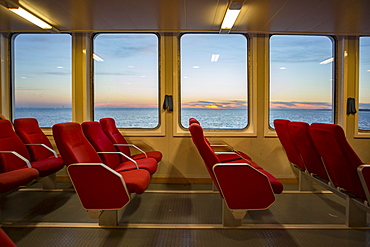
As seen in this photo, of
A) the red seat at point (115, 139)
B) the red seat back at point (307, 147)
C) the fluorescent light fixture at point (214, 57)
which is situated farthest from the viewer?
the fluorescent light fixture at point (214, 57)

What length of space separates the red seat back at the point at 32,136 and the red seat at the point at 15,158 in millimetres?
190

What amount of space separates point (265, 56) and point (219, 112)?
133 cm

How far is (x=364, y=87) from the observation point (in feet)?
14.3

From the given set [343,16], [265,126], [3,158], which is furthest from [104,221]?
[343,16]

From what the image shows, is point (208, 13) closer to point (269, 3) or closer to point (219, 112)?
point (269, 3)

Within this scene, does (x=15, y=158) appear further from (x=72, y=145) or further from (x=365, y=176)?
(x=365, y=176)

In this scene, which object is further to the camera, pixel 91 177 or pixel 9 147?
pixel 9 147

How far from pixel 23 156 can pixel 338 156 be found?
3.57 meters

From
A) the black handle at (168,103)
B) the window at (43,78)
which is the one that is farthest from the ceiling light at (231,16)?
the window at (43,78)

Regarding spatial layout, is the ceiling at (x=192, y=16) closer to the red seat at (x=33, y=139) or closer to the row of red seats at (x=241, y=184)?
the red seat at (x=33, y=139)

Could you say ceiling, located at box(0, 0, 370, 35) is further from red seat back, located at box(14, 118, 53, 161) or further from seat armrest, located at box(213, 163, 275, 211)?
seat armrest, located at box(213, 163, 275, 211)

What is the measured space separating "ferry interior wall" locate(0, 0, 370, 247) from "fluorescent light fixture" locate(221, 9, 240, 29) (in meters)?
0.06

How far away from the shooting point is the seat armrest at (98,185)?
1.96 meters

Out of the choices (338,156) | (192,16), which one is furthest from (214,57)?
(338,156)
